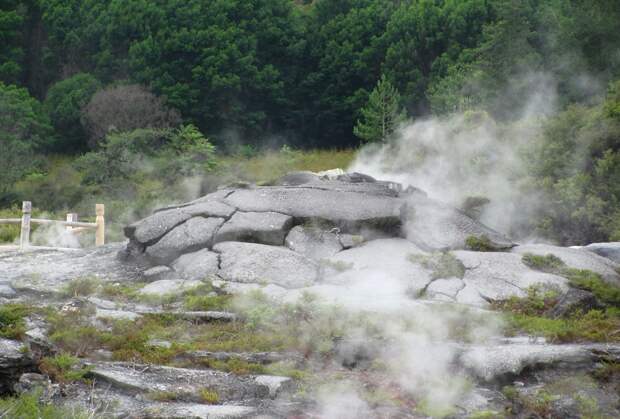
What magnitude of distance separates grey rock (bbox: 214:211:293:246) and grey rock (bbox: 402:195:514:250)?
5.70ft

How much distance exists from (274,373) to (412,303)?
7.46 ft

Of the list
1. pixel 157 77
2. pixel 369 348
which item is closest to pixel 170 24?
pixel 157 77

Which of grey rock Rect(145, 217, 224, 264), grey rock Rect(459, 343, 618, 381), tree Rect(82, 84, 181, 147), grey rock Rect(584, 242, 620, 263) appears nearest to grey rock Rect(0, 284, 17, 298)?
grey rock Rect(145, 217, 224, 264)

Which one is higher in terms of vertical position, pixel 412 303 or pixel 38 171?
pixel 412 303

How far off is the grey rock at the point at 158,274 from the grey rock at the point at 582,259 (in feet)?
15.1

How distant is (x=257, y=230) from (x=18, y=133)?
20584 mm

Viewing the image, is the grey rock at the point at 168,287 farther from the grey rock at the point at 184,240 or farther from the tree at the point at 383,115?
the tree at the point at 383,115

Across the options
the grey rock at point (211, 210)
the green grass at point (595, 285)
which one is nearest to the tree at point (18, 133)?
the grey rock at point (211, 210)

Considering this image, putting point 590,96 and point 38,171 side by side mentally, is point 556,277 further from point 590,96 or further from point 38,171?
point 38,171

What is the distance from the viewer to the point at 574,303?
9.77 metres

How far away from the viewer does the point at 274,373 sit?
7.75 metres

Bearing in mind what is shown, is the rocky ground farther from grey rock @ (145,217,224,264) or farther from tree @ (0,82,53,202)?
tree @ (0,82,53,202)

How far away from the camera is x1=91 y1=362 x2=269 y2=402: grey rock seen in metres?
7.17

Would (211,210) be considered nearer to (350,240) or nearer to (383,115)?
(350,240)
